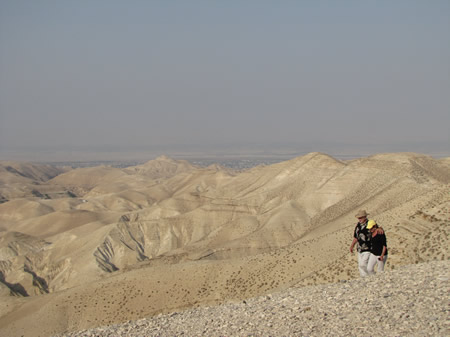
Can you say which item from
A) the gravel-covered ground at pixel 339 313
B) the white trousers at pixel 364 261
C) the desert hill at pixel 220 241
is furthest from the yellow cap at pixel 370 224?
the desert hill at pixel 220 241

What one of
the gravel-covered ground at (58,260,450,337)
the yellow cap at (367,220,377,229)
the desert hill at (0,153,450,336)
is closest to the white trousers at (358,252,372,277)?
the gravel-covered ground at (58,260,450,337)

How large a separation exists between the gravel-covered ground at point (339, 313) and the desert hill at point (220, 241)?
22.9 feet

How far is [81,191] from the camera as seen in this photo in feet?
649

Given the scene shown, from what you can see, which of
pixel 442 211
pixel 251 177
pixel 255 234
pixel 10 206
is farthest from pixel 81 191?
pixel 442 211

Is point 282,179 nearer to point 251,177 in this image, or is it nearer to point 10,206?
point 251,177

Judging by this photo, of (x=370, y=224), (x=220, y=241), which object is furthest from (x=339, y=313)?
(x=220, y=241)

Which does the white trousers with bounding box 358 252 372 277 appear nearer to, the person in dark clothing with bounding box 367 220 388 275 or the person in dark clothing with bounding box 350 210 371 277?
the person in dark clothing with bounding box 350 210 371 277

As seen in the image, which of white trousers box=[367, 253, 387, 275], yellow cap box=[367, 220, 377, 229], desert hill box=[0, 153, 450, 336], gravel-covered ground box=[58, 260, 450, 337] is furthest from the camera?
desert hill box=[0, 153, 450, 336]

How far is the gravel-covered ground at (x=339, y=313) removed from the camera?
11.9 meters

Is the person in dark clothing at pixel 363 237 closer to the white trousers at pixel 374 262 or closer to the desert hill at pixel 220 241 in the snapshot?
the white trousers at pixel 374 262

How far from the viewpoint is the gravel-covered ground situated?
11.9m

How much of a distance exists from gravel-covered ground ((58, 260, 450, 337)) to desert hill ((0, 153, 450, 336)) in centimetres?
698

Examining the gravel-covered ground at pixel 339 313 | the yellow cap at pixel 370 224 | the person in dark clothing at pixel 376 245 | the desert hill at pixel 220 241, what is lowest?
the desert hill at pixel 220 241

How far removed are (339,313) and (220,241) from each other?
50.5 metres
